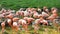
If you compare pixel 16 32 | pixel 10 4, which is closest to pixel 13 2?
pixel 10 4

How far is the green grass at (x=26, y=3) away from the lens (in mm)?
6641

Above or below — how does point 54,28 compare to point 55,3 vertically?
below

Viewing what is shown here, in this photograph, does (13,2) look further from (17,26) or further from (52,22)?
(17,26)

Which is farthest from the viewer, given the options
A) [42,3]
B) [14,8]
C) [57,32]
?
[42,3]

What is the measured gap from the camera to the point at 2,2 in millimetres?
7051

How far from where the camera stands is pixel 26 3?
22.7 ft

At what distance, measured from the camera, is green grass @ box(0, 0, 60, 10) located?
21.8ft

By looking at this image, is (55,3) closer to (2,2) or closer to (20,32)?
(2,2)

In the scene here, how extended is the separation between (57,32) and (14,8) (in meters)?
1.88

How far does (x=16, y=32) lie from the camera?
4766 millimetres

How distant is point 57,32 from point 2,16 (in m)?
1.14

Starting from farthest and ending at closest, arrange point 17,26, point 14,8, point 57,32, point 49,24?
point 14,8, point 49,24, point 57,32, point 17,26

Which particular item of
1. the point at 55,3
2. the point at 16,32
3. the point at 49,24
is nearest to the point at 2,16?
the point at 16,32

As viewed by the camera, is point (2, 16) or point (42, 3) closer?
point (2, 16)
